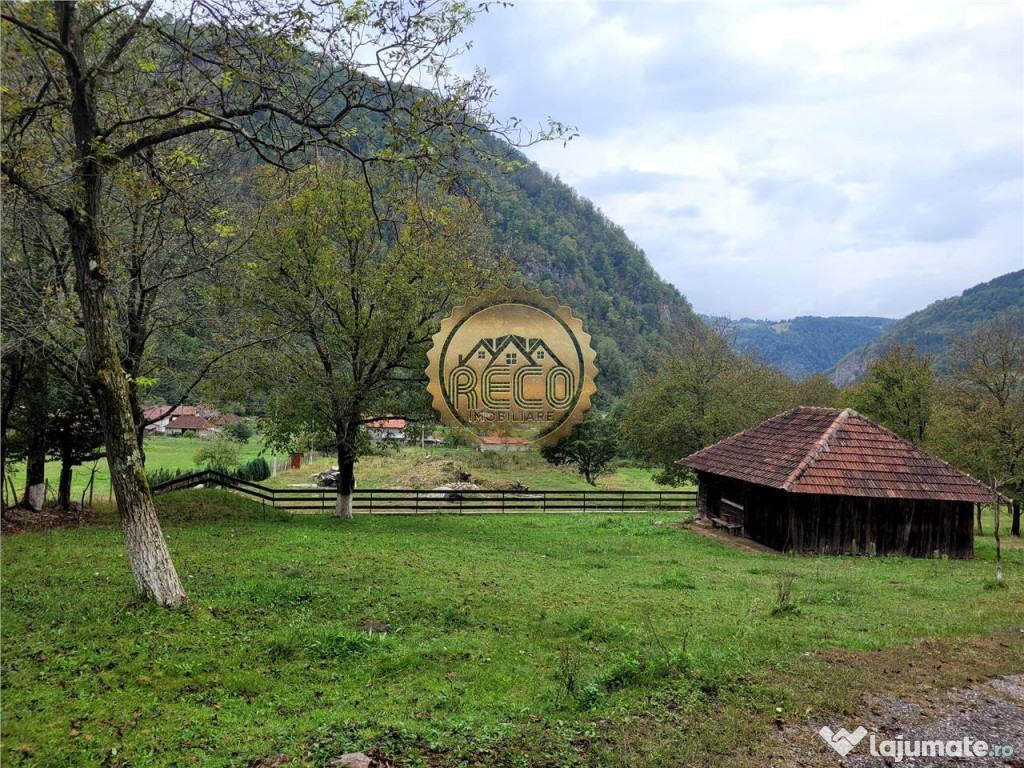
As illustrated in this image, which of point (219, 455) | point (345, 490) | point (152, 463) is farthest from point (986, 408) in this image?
point (152, 463)

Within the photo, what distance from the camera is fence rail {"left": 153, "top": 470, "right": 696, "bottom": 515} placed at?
19.3 metres

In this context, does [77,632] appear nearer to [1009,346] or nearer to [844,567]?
[844,567]

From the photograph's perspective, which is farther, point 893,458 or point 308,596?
point 893,458

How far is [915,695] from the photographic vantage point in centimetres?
529

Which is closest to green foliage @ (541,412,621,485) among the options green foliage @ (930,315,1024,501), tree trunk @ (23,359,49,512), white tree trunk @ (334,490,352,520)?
green foliage @ (930,315,1024,501)

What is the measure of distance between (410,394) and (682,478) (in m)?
16.3

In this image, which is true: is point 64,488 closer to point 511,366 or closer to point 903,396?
point 511,366

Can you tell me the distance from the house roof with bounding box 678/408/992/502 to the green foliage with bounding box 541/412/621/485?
1436cm

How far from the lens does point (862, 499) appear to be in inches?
655

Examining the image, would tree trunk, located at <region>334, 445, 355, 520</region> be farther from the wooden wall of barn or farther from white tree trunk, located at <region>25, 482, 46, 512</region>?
the wooden wall of barn

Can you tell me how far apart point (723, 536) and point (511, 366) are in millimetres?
8743

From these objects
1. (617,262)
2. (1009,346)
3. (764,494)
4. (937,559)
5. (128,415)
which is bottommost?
(937,559)

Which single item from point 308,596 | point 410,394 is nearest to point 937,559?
point 410,394
